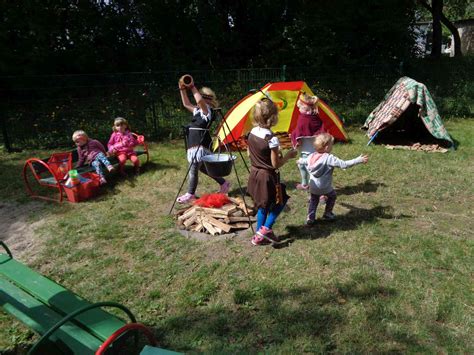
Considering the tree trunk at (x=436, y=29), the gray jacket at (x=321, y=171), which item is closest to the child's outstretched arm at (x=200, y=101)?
the gray jacket at (x=321, y=171)

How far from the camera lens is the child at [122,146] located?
703 cm

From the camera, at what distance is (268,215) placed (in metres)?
4.44

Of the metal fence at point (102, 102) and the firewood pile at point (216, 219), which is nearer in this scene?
the firewood pile at point (216, 219)

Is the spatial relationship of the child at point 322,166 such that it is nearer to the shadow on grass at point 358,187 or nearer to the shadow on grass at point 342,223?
the shadow on grass at point 342,223

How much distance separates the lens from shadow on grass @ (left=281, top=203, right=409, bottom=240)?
15.5 ft

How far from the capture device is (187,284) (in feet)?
12.4

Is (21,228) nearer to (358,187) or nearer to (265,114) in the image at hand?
(265,114)

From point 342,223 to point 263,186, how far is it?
4.67 feet

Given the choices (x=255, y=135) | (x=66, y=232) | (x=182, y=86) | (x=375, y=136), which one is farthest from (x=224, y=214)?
(x=375, y=136)

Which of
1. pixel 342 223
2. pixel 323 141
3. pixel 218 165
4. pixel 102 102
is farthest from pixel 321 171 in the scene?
pixel 102 102

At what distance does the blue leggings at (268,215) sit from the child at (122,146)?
11.3ft

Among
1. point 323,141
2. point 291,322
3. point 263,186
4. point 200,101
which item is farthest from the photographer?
point 200,101

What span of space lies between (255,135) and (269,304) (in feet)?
5.52

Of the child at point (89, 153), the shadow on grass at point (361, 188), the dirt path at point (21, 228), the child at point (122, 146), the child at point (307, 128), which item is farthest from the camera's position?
the child at point (122, 146)
